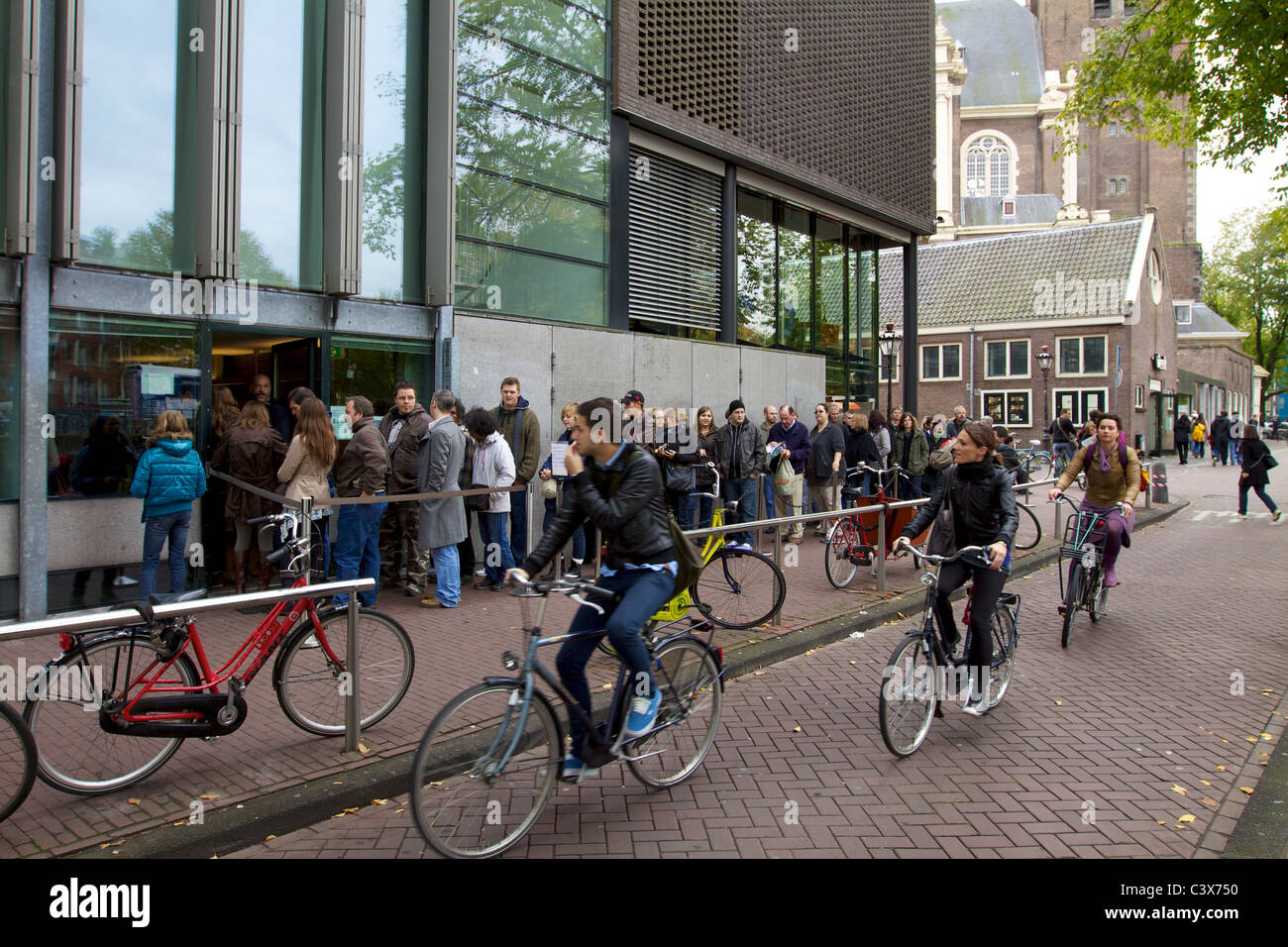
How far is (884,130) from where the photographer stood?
18641mm

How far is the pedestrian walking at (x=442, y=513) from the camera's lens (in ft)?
28.1

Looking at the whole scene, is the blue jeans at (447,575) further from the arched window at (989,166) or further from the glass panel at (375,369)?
the arched window at (989,166)

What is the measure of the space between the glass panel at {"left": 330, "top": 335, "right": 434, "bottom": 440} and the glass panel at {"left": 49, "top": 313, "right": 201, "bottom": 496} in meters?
1.45

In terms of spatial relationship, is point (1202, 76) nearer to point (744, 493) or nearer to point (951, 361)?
point (744, 493)

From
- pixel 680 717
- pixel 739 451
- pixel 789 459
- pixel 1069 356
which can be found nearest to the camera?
pixel 680 717

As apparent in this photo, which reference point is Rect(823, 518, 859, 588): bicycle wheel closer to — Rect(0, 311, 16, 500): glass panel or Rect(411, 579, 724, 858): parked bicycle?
Rect(411, 579, 724, 858): parked bicycle

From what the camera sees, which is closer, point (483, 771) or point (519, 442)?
point (483, 771)

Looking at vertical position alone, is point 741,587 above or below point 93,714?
above

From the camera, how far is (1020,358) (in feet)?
145

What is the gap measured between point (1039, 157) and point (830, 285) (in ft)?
184

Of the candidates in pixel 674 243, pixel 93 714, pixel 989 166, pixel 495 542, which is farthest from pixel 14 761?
pixel 989 166

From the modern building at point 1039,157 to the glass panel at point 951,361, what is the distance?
18258 mm

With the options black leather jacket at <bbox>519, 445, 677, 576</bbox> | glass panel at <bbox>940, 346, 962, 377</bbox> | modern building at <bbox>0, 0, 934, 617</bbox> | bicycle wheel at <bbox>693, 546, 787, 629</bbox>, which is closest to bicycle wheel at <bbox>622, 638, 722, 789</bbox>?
black leather jacket at <bbox>519, 445, 677, 576</bbox>
